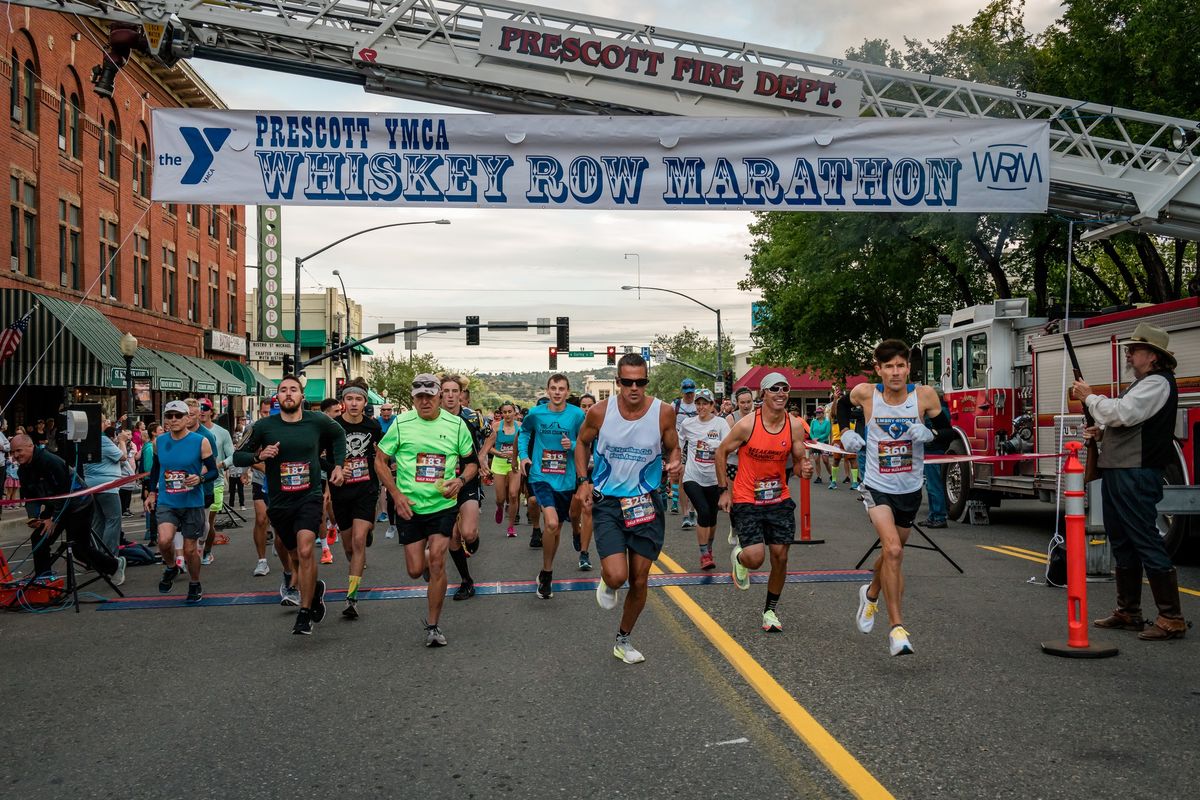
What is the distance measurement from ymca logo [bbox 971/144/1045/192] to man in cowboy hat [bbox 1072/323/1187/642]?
3.66m

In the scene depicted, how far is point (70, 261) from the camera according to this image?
94.1 feet

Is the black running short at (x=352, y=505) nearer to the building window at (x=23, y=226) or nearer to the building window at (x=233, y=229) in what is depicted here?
the building window at (x=23, y=226)

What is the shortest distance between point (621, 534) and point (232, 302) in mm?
42680

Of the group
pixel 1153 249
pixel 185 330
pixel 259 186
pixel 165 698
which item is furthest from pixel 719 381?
pixel 165 698

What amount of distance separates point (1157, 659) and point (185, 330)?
37097 millimetres

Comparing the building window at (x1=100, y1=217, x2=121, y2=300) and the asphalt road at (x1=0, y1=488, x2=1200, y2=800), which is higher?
the building window at (x1=100, y1=217, x2=121, y2=300)

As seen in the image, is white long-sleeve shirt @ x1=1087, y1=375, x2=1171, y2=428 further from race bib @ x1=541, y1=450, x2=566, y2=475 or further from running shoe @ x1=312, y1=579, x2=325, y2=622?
running shoe @ x1=312, y1=579, x2=325, y2=622

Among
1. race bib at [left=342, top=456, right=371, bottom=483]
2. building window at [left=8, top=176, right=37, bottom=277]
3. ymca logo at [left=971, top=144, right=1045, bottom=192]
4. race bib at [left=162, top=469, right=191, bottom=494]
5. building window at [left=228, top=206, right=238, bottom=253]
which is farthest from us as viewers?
building window at [left=228, top=206, right=238, bottom=253]

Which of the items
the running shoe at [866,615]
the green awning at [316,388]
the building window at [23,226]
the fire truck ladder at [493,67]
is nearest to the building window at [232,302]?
the building window at [23,226]

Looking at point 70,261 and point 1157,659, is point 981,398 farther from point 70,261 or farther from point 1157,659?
point 70,261

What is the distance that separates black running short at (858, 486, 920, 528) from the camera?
6.90m

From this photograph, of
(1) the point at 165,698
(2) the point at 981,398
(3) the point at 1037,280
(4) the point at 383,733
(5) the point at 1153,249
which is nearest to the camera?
(4) the point at 383,733

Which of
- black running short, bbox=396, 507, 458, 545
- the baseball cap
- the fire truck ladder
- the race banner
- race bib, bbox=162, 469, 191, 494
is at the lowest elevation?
black running short, bbox=396, 507, 458, 545

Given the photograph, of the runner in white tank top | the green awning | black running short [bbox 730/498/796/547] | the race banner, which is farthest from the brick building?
the green awning
